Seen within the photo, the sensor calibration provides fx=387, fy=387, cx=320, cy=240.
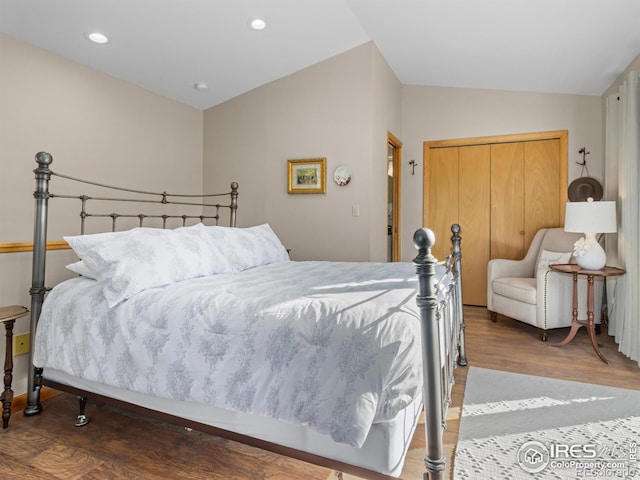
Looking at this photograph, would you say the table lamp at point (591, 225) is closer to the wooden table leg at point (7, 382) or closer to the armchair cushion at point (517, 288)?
the armchair cushion at point (517, 288)

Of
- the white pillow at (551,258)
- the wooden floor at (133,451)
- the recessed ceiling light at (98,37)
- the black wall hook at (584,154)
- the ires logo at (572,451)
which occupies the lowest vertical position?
the wooden floor at (133,451)

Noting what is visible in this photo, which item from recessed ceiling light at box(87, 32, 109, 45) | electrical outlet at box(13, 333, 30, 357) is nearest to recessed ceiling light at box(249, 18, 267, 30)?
recessed ceiling light at box(87, 32, 109, 45)

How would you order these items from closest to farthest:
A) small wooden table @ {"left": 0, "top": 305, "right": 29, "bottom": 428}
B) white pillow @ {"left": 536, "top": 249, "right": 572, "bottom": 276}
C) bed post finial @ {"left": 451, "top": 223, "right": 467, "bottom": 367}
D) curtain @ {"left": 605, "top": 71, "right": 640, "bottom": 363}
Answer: small wooden table @ {"left": 0, "top": 305, "right": 29, "bottom": 428} → bed post finial @ {"left": 451, "top": 223, "right": 467, "bottom": 367} → curtain @ {"left": 605, "top": 71, "right": 640, "bottom": 363} → white pillow @ {"left": 536, "top": 249, "right": 572, "bottom": 276}

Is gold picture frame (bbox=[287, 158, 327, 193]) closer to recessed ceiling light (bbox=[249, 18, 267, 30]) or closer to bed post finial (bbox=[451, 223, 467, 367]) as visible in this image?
recessed ceiling light (bbox=[249, 18, 267, 30])

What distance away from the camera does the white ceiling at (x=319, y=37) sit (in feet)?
8.36

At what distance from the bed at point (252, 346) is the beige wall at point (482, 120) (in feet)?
9.53

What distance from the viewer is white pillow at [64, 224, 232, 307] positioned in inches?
69.0

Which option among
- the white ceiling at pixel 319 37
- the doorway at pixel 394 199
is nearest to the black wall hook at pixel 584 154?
the white ceiling at pixel 319 37

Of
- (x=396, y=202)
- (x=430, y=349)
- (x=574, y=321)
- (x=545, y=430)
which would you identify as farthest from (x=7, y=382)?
(x=396, y=202)

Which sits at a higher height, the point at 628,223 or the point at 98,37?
the point at 98,37

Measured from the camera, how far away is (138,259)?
5.99ft

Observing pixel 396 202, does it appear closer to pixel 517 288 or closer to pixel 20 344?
pixel 517 288

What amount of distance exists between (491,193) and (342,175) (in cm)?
195

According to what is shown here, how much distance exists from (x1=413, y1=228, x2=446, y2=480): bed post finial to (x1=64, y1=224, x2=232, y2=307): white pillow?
127 cm
